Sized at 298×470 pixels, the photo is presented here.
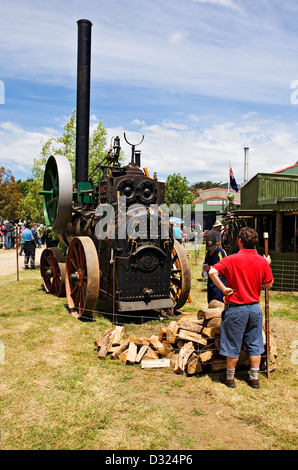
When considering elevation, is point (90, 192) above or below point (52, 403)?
above

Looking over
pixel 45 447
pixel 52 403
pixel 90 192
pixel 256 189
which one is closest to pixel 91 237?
pixel 90 192

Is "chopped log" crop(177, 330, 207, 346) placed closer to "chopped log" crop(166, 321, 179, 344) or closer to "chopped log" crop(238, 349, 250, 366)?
"chopped log" crop(166, 321, 179, 344)

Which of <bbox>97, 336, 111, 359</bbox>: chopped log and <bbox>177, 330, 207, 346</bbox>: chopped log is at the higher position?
<bbox>177, 330, 207, 346</bbox>: chopped log

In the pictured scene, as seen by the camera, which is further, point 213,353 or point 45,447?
point 213,353

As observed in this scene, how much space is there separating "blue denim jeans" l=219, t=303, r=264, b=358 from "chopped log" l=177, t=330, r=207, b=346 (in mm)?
519

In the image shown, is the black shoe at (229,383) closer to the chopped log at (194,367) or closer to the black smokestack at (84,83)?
the chopped log at (194,367)

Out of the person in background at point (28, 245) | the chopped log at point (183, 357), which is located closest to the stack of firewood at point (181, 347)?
the chopped log at point (183, 357)

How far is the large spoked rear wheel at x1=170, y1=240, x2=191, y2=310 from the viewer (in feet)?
21.0

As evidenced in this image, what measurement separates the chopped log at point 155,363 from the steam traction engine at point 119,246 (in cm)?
125

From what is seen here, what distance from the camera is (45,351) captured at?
4.78m

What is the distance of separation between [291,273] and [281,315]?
330cm

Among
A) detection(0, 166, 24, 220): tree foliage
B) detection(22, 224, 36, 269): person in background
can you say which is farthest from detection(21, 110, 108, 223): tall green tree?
detection(0, 166, 24, 220): tree foliage
